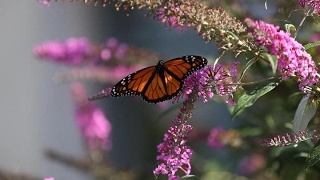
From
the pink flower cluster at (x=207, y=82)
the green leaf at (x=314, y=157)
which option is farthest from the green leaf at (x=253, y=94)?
the green leaf at (x=314, y=157)

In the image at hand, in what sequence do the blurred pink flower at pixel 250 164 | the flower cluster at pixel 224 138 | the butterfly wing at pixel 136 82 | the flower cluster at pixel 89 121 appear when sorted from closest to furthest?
the butterfly wing at pixel 136 82 < the flower cluster at pixel 224 138 < the blurred pink flower at pixel 250 164 < the flower cluster at pixel 89 121

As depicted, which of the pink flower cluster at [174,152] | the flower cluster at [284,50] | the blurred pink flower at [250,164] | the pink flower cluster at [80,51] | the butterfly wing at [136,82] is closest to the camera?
the flower cluster at [284,50]

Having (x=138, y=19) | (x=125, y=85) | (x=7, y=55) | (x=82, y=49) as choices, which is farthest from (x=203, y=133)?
(x=138, y=19)

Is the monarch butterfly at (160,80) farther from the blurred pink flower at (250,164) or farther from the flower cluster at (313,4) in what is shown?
the blurred pink flower at (250,164)

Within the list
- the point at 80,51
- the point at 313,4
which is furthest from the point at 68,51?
the point at 313,4

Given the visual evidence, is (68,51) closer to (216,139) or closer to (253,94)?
(216,139)

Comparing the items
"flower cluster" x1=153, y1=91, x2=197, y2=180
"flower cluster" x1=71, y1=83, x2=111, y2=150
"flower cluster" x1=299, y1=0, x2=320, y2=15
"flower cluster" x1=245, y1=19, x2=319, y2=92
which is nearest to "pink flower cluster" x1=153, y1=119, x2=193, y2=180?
"flower cluster" x1=153, y1=91, x2=197, y2=180
